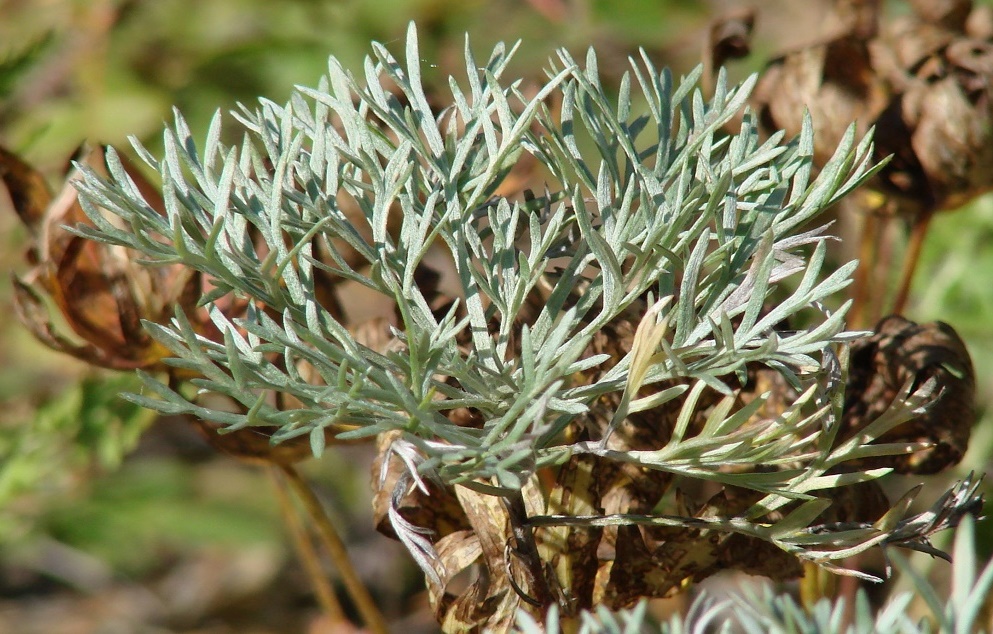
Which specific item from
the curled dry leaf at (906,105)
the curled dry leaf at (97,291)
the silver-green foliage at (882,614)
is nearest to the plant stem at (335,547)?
the curled dry leaf at (97,291)

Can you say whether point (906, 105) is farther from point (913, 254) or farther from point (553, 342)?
point (553, 342)

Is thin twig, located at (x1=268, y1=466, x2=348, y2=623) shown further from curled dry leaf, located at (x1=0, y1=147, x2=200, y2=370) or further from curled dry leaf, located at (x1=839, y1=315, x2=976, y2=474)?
curled dry leaf, located at (x1=839, y1=315, x2=976, y2=474)

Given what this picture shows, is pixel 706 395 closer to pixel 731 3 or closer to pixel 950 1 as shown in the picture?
pixel 950 1

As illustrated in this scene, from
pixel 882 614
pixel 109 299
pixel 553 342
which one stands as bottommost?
pixel 882 614

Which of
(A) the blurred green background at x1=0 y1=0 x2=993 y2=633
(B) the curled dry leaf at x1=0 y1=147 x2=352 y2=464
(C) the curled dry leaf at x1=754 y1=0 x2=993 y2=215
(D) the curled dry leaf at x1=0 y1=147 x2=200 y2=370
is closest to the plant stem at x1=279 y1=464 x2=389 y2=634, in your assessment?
(B) the curled dry leaf at x1=0 y1=147 x2=352 y2=464

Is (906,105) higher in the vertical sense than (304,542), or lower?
higher

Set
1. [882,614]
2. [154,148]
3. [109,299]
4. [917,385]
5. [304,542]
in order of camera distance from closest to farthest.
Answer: [882,614] → [917,385] → [109,299] → [304,542] → [154,148]

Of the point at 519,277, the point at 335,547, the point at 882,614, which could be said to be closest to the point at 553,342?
the point at 519,277
